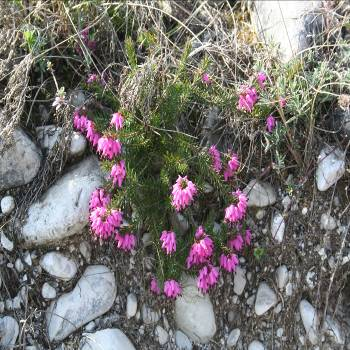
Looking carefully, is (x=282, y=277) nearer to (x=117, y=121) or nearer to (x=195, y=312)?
(x=195, y=312)

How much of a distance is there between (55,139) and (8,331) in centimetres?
103

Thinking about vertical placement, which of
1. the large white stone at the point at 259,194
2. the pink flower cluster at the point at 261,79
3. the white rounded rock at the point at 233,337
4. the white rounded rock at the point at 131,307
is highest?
the pink flower cluster at the point at 261,79

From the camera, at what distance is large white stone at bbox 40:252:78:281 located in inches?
118

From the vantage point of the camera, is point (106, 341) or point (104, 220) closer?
point (104, 220)

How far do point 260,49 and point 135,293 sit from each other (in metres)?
1.63

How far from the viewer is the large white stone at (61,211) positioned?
3.00m

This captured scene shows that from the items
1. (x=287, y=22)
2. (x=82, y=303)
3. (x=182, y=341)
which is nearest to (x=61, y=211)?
(x=82, y=303)

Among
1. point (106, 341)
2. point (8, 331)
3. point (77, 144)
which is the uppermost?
point (77, 144)

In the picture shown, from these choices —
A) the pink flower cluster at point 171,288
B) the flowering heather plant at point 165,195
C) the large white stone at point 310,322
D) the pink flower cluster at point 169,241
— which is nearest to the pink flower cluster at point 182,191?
the flowering heather plant at point 165,195

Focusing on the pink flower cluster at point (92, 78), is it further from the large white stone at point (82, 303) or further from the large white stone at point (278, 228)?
the large white stone at point (278, 228)

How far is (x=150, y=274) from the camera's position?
308 cm

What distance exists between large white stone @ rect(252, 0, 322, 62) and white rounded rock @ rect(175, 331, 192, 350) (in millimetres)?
1725

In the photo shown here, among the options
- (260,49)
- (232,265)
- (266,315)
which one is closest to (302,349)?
(266,315)

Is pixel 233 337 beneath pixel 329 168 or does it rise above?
beneath
